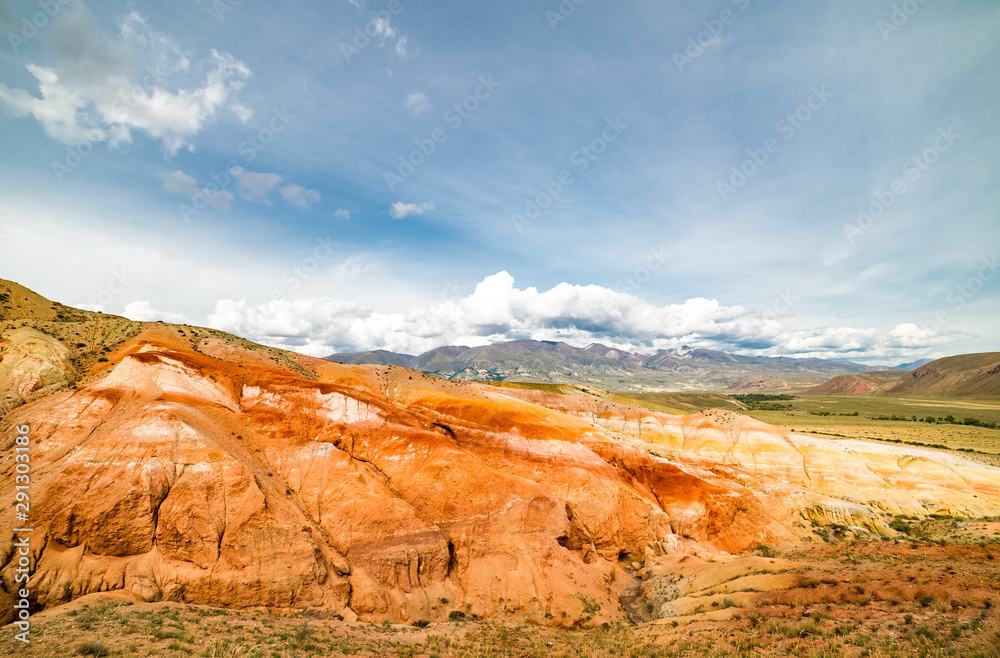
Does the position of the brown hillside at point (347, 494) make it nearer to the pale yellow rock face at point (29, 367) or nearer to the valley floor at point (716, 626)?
the pale yellow rock face at point (29, 367)

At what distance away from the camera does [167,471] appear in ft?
91.0

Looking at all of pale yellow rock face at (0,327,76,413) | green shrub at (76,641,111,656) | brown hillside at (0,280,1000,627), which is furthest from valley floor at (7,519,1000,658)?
pale yellow rock face at (0,327,76,413)

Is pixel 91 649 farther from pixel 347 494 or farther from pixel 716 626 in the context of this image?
pixel 716 626

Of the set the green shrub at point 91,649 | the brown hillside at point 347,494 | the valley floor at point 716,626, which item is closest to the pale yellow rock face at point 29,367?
the brown hillside at point 347,494

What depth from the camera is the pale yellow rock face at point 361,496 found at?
25641 millimetres

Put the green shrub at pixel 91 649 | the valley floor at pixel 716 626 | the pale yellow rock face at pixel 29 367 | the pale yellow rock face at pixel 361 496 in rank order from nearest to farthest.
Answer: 1. the green shrub at pixel 91 649
2. the valley floor at pixel 716 626
3. the pale yellow rock face at pixel 361 496
4. the pale yellow rock face at pixel 29 367

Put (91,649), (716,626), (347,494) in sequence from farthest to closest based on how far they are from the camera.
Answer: (347,494), (716,626), (91,649)

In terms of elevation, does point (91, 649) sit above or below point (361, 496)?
below

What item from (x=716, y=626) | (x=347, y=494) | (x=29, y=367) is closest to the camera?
(x=716, y=626)

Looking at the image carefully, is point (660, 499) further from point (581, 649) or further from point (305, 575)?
point (305, 575)

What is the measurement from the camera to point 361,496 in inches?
1352

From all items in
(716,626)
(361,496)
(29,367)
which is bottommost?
(716,626)

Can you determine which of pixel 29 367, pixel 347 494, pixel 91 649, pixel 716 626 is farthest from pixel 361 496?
pixel 29 367

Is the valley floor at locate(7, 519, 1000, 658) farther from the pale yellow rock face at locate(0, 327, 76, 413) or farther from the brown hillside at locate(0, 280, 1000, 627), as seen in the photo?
the pale yellow rock face at locate(0, 327, 76, 413)
